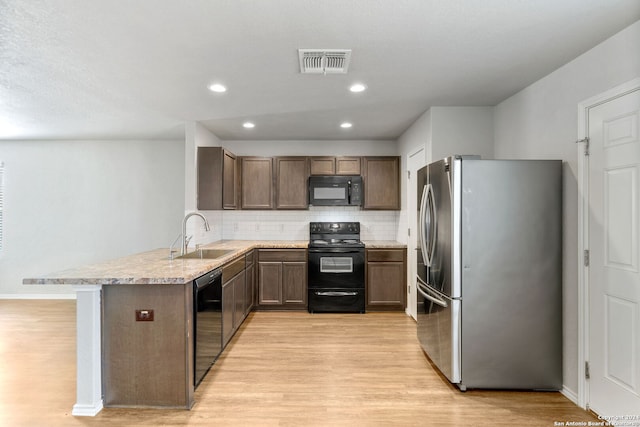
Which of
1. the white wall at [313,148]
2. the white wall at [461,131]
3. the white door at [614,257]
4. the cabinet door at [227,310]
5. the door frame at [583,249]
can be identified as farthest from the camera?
the white wall at [313,148]

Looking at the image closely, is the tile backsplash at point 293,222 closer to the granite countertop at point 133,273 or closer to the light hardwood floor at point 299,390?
the light hardwood floor at point 299,390

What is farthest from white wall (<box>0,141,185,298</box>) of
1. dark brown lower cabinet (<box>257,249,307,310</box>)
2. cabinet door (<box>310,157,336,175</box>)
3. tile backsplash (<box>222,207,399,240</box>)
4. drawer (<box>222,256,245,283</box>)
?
cabinet door (<box>310,157,336,175</box>)

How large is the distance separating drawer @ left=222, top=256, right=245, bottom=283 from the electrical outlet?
88 cm

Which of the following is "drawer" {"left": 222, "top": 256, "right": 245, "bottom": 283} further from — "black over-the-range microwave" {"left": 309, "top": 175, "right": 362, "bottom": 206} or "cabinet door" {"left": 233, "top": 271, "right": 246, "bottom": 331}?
"black over-the-range microwave" {"left": 309, "top": 175, "right": 362, "bottom": 206}

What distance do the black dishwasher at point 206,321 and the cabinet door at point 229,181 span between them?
1.62 metres

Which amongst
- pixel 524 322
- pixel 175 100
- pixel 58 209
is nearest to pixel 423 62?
pixel 524 322

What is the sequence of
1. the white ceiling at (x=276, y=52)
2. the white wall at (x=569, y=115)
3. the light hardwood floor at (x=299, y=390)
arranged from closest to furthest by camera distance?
the white ceiling at (x=276, y=52) → the white wall at (x=569, y=115) → the light hardwood floor at (x=299, y=390)

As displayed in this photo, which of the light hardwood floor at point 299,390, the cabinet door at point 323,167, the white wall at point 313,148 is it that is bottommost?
the light hardwood floor at point 299,390

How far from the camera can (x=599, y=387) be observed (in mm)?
2211

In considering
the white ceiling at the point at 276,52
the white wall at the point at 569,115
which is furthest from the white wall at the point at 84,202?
the white wall at the point at 569,115

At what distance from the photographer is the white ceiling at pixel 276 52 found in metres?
1.83

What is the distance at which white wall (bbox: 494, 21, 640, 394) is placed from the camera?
2094 mm

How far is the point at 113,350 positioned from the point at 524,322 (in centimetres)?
300

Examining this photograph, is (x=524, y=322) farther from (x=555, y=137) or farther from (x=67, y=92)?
(x=67, y=92)
